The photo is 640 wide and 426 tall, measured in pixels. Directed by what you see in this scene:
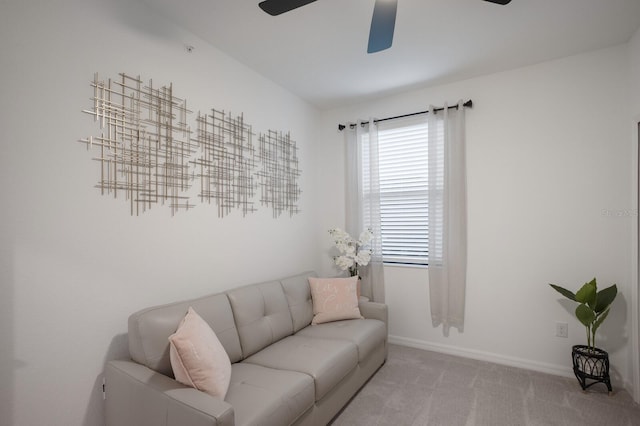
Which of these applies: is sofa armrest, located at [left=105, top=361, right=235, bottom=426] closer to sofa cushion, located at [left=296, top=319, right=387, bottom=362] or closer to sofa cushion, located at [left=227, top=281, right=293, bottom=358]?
sofa cushion, located at [left=227, top=281, right=293, bottom=358]

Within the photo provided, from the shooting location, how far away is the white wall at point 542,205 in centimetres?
265

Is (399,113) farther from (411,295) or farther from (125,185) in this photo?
(125,185)

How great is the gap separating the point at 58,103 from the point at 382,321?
281 centimetres

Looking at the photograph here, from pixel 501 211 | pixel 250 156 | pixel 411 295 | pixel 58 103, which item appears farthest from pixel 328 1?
pixel 411 295

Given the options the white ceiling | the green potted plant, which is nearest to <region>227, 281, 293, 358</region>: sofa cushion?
the white ceiling

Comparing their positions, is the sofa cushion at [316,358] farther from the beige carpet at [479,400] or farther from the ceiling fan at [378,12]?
the ceiling fan at [378,12]

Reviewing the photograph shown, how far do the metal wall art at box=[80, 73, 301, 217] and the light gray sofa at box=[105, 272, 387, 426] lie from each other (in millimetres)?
733

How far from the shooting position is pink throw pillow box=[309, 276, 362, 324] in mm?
2947

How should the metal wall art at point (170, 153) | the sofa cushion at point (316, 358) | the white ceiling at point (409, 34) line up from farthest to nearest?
the white ceiling at point (409, 34)
the sofa cushion at point (316, 358)
the metal wall art at point (170, 153)

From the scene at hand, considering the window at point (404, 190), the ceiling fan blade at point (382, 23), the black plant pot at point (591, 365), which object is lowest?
the black plant pot at point (591, 365)

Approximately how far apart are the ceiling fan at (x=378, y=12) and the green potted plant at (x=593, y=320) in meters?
2.17

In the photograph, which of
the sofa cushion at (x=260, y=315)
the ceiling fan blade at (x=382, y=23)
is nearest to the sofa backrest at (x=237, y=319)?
the sofa cushion at (x=260, y=315)

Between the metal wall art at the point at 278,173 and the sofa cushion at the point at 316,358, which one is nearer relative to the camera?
the sofa cushion at the point at 316,358

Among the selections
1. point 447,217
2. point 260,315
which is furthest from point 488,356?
point 260,315
